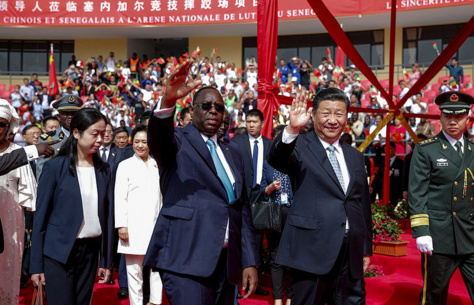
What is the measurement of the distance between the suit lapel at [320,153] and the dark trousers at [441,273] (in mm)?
1316

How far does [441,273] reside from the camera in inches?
172

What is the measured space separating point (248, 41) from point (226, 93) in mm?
8527

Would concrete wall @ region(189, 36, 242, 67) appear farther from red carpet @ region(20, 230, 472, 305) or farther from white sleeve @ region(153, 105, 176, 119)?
white sleeve @ region(153, 105, 176, 119)

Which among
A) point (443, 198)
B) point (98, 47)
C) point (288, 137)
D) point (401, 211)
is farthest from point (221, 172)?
point (98, 47)

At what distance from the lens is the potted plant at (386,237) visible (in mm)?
6699

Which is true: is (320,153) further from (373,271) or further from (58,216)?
(373,271)

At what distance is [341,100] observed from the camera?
3.78 m

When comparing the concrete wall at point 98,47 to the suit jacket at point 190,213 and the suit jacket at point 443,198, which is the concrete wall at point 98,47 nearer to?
the suit jacket at point 443,198

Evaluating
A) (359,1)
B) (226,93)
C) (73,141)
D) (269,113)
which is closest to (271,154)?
(73,141)

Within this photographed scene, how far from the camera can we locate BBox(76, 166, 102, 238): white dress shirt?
13.1ft

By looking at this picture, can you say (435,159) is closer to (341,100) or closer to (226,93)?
(341,100)

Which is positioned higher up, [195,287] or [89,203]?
[89,203]

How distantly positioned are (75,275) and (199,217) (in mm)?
1295

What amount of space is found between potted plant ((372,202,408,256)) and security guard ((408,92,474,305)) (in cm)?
223
